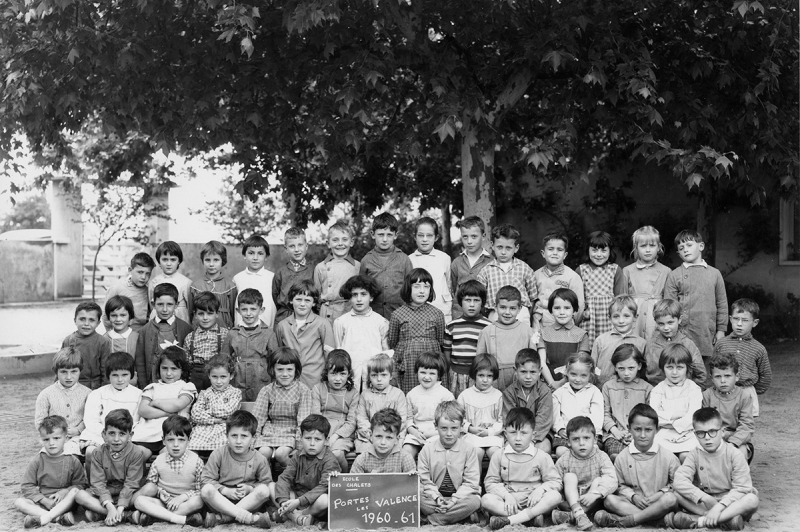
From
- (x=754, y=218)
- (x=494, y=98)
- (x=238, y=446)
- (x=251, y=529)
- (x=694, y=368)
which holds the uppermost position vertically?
(x=494, y=98)

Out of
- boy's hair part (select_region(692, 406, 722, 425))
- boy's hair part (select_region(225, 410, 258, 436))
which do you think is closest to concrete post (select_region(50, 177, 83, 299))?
boy's hair part (select_region(225, 410, 258, 436))

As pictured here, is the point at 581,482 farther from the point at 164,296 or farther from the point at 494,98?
the point at 494,98

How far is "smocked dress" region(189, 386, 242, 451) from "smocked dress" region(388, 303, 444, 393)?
1.26 m

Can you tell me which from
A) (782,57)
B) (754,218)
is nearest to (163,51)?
(782,57)

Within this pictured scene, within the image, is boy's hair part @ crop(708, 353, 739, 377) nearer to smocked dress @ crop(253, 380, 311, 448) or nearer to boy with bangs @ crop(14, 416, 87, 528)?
smocked dress @ crop(253, 380, 311, 448)

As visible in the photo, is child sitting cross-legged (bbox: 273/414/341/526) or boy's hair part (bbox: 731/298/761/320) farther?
boy's hair part (bbox: 731/298/761/320)

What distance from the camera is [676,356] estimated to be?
6.22m

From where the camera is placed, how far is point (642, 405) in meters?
5.90

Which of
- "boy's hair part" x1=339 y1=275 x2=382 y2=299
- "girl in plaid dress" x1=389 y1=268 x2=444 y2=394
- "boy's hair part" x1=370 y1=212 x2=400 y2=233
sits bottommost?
"girl in plaid dress" x1=389 y1=268 x2=444 y2=394

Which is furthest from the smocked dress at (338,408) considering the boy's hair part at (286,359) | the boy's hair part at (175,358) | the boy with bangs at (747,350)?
the boy with bangs at (747,350)

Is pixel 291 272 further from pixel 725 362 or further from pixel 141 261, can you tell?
pixel 725 362

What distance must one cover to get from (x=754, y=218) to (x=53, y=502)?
1213 centimetres

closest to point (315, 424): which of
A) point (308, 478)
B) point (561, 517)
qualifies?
point (308, 478)

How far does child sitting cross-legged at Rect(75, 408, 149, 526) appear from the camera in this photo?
590 centimetres
